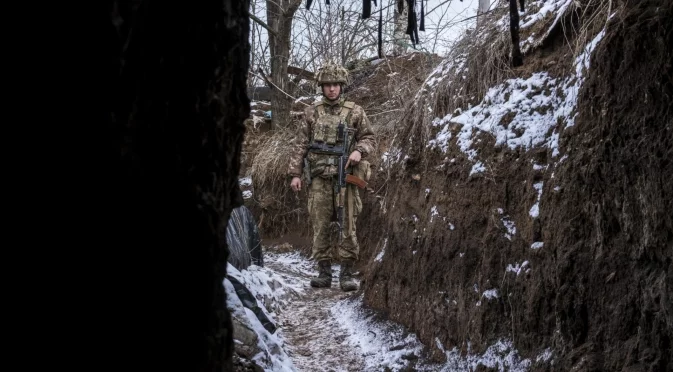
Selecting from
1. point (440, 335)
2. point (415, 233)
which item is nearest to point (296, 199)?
point (415, 233)

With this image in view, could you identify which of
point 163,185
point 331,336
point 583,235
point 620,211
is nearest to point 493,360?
point 583,235

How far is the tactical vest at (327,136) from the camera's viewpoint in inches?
268

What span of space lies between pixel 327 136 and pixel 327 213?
830mm

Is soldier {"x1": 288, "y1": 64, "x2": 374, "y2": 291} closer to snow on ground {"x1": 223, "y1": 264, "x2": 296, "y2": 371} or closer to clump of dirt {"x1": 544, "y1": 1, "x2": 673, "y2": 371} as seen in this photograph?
snow on ground {"x1": 223, "y1": 264, "x2": 296, "y2": 371}

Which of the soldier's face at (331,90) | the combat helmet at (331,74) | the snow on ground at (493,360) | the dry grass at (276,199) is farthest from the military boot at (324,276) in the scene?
the snow on ground at (493,360)

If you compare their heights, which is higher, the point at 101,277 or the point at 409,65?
the point at 409,65

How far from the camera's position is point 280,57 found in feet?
34.2

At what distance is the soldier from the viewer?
267 inches

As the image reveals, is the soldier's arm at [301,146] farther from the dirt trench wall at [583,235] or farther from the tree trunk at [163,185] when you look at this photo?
the tree trunk at [163,185]

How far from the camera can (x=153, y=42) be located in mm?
1252

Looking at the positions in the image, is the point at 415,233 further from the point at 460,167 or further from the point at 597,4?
the point at 597,4

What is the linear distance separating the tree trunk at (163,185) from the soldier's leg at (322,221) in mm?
5417

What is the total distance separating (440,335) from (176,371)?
303cm

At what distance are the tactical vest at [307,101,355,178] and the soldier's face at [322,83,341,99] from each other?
15cm
